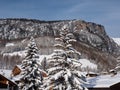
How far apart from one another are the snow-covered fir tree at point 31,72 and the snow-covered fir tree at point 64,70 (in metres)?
9.83

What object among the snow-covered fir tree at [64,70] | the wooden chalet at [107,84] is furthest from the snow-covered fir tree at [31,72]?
the wooden chalet at [107,84]

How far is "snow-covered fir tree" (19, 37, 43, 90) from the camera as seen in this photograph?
44625 mm

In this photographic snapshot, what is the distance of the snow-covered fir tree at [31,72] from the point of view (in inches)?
1757

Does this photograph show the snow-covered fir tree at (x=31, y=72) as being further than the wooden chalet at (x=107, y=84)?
No

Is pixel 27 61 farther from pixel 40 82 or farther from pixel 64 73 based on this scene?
pixel 64 73

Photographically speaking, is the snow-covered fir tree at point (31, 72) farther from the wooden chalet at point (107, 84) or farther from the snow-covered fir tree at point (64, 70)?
the wooden chalet at point (107, 84)

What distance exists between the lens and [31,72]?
4466cm

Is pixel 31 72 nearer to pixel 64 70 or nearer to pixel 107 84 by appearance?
pixel 64 70

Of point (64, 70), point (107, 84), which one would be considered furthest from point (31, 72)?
point (107, 84)

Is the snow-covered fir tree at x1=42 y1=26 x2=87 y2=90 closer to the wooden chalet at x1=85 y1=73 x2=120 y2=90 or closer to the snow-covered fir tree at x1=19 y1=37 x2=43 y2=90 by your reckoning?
the snow-covered fir tree at x1=19 y1=37 x2=43 y2=90

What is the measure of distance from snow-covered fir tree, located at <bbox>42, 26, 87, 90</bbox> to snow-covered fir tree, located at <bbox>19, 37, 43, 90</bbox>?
9.83 metres

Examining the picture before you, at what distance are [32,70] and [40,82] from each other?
1.94 meters

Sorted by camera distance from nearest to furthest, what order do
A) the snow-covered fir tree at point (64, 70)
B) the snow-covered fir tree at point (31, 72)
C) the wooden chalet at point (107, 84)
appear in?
the snow-covered fir tree at point (64, 70), the snow-covered fir tree at point (31, 72), the wooden chalet at point (107, 84)

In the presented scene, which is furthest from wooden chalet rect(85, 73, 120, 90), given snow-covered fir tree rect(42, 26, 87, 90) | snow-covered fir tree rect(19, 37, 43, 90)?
snow-covered fir tree rect(42, 26, 87, 90)
